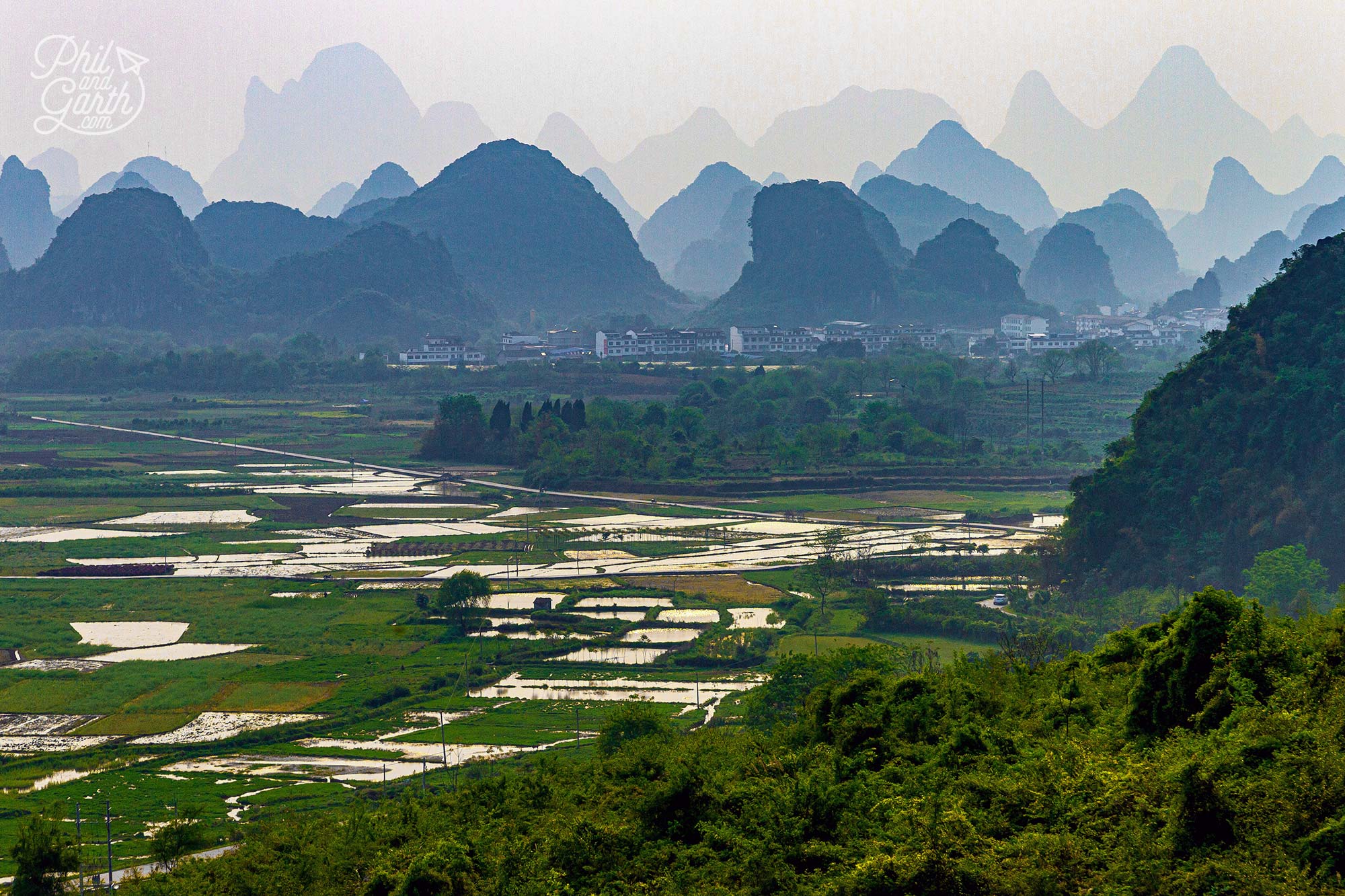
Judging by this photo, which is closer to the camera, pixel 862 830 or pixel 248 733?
pixel 862 830

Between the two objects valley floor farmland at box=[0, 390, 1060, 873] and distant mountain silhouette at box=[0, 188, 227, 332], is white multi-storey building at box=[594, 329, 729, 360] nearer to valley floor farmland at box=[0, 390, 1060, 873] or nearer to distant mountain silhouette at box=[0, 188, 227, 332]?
distant mountain silhouette at box=[0, 188, 227, 332]

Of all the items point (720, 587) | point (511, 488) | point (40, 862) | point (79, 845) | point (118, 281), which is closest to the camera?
point (40, 862)

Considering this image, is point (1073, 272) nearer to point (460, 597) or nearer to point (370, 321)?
point (370, 321)

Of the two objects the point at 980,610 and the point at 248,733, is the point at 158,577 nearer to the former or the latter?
the point at 248,733

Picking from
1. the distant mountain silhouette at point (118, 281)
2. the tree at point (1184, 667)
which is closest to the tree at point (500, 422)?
the tree at point (1184, 667)

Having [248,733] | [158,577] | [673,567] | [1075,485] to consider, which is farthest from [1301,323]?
[158,577]

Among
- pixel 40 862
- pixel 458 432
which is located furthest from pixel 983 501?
pixel 40 862

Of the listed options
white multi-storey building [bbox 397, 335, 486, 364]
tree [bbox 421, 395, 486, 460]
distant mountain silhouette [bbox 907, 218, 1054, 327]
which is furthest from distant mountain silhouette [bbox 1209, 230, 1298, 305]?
tree [bbox 421, 395, 486, 460]
